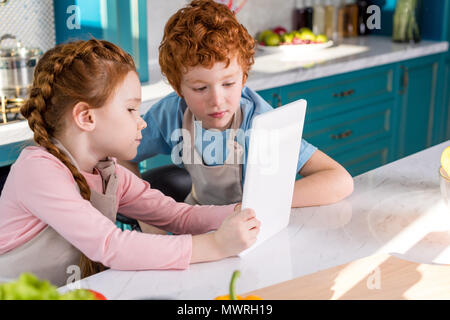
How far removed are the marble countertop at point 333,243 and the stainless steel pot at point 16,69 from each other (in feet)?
4.43

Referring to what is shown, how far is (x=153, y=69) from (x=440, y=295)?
7.06 feet

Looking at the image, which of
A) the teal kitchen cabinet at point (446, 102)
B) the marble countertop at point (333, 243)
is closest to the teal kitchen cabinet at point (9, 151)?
the marble countertop at point (333, 243)

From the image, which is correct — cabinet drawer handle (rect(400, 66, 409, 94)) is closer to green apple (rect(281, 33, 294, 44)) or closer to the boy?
green apple (rect(281, 33, 294, 44))

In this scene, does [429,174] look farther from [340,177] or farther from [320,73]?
[320,73]

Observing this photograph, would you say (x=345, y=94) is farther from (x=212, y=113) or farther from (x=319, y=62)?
(x=212, y=113)

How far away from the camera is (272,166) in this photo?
1132mm

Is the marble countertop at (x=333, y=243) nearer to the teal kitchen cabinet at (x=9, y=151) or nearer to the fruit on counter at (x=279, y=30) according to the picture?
the teal kitchen cabinet at (x=9, y=151)

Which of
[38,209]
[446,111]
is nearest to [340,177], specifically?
[38,209]

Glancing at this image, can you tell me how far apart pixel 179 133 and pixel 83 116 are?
0.47 m

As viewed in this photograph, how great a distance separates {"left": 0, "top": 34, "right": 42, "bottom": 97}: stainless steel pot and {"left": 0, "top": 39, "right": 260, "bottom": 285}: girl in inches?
41.1

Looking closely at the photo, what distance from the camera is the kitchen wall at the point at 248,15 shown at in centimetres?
308

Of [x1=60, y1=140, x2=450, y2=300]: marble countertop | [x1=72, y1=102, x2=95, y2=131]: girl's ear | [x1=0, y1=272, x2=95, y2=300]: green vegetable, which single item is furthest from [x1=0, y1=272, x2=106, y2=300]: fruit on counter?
[x1=72, y1=102, x2=95, y2=131]: girl's ear

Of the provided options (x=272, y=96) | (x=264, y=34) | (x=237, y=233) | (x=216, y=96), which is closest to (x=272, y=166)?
(x=237, y=233)

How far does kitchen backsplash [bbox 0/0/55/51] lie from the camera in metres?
2.48
